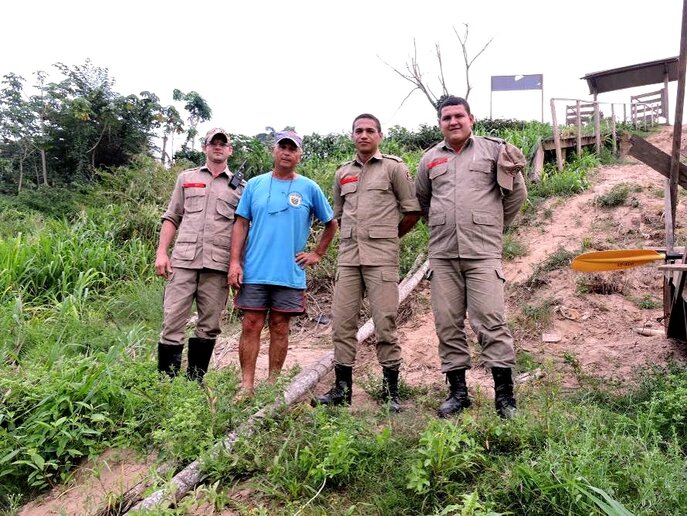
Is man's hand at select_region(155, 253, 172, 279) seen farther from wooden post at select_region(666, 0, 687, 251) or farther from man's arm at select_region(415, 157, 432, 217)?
wooden post at select_region(666, 0, 687, 251)

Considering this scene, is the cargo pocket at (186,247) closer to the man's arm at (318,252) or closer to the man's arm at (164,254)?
the man's arm at (164,254)

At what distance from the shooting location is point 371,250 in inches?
128

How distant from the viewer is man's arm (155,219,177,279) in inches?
136

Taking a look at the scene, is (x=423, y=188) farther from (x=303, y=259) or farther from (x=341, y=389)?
(x=341, y=389)

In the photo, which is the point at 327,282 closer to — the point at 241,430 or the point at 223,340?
the point at 223,340

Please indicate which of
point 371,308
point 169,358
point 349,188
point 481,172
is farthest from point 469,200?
point 169,358

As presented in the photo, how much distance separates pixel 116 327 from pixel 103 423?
8.46 ft

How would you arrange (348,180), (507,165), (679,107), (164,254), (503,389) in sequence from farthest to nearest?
1. (164,254)
2. (348,180)
3. (507,165)
4. (503,389)
5. (679,107)

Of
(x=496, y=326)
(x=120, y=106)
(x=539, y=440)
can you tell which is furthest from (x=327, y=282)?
(x=120, y=106)

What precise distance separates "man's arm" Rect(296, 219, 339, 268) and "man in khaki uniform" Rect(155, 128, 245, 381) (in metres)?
0.52

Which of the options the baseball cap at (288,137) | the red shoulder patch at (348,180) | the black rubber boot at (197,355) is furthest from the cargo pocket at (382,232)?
the black rubber boot at (197,355)

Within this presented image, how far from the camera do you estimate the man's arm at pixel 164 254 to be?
11.3ft

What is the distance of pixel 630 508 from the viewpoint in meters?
1.98

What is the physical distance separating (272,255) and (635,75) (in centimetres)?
1407
